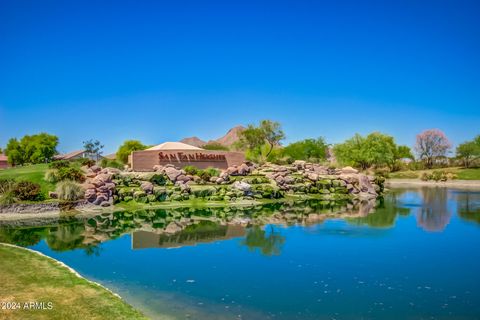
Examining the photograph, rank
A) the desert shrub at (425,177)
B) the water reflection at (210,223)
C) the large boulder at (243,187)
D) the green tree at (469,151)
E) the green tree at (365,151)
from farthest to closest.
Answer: the green tree at (469,151) → the green tree at (365,151) → the desert shrub at (425,177) → the large boulder at (243,187) → the water reflection at (210,223)

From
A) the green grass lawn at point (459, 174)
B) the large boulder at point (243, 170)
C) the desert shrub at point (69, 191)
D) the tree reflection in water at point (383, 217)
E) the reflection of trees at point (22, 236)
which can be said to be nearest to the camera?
the reflection of trees at point (22, 236)

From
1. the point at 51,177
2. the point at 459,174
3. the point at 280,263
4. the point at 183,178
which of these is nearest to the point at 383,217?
the point at 280,263

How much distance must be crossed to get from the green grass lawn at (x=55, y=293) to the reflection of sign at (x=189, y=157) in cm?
4067

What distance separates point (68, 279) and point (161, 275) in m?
3.54

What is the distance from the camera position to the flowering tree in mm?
111938

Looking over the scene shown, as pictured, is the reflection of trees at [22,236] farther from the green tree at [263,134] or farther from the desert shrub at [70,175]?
the green tree at [263,134]

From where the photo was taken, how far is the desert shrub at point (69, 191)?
35.4 metres

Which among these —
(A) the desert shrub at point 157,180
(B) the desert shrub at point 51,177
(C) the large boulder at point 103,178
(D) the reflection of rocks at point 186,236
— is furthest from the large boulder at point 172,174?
(D) the reflection of rocks at point 186,236

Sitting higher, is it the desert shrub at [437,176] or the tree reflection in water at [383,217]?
the desert shrub at [437,176]

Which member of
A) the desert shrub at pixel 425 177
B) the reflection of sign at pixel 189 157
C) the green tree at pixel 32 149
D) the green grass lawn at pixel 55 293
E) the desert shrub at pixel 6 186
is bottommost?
the green grass lawn at pixel 55 293

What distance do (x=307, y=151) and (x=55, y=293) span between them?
312ft

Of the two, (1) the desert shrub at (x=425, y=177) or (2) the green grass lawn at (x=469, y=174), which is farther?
(1) the desert shrub at (x=425, y=177)

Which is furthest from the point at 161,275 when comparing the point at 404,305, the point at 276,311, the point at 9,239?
the point at 9,239

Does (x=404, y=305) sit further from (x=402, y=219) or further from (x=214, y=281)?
(x=402, y=219)
